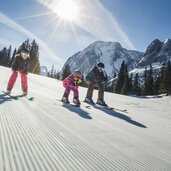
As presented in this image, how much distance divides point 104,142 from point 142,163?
1.96 feet

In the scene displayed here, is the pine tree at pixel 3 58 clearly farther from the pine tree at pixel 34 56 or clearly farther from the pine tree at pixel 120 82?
the pine tree at pixel 120 82

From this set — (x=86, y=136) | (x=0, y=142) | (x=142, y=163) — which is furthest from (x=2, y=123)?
(x=142, y=163)

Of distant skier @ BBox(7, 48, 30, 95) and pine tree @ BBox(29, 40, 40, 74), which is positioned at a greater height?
pine tree @ BBox(29, 40, 40, 74)

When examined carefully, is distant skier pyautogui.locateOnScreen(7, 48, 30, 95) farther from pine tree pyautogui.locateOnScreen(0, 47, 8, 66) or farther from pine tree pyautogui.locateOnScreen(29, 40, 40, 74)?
pine tree pyautogui.locateOnScreen(0, 47, 8, 66)

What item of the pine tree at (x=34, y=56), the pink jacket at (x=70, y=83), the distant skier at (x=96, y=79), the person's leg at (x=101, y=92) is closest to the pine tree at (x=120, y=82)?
the pine tree at (x=34, y=56)

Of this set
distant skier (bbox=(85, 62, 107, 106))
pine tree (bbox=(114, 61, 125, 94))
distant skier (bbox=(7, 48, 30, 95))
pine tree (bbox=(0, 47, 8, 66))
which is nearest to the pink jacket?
distant skier (bbox=(85, 62, 107, 106))

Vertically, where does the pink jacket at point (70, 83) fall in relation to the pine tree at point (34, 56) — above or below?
below

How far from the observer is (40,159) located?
154cm

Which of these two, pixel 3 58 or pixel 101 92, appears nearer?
pixel 101 92

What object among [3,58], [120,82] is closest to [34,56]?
[3,58]

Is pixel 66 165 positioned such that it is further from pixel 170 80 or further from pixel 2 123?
pixel 170 80

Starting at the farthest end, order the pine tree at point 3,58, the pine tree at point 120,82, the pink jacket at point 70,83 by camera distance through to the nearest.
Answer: the pine tree at point 3,58, the pine tree at point 120,82, the pink jacket at point 70,83

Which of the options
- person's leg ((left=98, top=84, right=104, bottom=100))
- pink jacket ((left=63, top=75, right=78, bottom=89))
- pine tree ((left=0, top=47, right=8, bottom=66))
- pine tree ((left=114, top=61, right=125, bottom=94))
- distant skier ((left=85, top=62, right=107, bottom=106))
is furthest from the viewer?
pine tree ((left=0, top=47, right=8, bottom=66))

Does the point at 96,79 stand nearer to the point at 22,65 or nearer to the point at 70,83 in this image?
the point at 70,83
